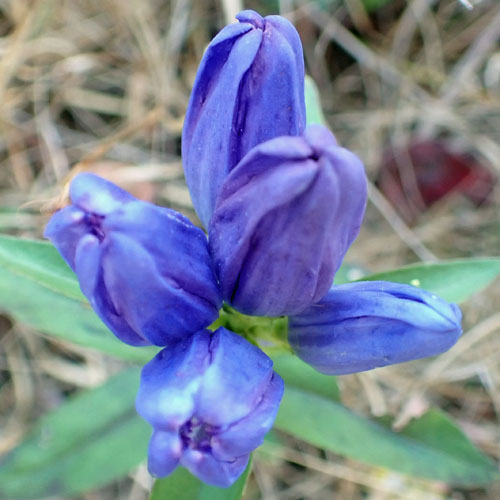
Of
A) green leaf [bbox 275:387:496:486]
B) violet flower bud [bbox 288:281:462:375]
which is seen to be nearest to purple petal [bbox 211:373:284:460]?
violet flower bud [bbox 288:281:462:375]

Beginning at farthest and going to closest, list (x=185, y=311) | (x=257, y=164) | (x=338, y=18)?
1. (x=338, y=18)
2. (x=185, y=311)
3. (x=257, y=164)

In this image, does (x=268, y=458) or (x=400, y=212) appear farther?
(x=400, y=212)

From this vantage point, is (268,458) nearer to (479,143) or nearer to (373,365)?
(373,365)

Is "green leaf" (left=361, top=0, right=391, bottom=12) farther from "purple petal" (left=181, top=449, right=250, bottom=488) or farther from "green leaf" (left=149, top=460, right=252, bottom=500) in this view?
"purple petal" (left=181, top=449, right=250, bottom=488)

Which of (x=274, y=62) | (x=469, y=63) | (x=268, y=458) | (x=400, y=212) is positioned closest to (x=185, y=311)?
(x=274, y=62)

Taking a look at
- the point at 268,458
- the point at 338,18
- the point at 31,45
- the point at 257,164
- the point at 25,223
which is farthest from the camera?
the point at 338,18

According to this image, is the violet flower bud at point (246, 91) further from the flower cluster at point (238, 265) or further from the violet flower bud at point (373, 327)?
the violet flower bud at point (373, 327)
